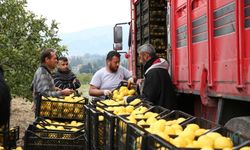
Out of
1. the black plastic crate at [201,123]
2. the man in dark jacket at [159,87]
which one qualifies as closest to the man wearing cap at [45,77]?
the man in dark jacket at [159,87]

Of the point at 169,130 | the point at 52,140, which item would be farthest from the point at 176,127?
the point at 52,140

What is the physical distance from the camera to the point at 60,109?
876 cm

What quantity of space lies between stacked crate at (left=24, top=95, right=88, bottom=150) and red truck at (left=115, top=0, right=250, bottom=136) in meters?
1.65

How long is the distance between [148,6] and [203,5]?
3712 mm

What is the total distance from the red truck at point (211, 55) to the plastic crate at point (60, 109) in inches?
64.1

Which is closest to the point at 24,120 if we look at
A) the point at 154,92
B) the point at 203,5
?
the point at 154,92

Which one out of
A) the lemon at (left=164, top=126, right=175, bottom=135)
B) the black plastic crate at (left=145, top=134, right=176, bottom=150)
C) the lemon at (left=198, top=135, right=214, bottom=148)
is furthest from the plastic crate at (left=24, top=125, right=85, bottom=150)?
the lemon at (left=198, top=135, right=214, bottom=148)

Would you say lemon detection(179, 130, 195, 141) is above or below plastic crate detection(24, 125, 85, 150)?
above

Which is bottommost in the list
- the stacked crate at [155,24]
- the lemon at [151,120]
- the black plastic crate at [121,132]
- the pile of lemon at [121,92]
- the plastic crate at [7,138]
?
the plastic crate at [7,138]

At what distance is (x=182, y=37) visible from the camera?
7.99 meters

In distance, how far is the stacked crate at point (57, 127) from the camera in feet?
23.6

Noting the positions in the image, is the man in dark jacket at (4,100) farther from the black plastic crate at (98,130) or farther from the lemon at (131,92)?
the lemon at (131,92)

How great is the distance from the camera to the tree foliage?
1689 cm

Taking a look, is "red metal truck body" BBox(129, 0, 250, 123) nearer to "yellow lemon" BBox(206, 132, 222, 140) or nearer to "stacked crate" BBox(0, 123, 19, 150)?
"yellow lemon" BBox(206, 132, 222, 140)
